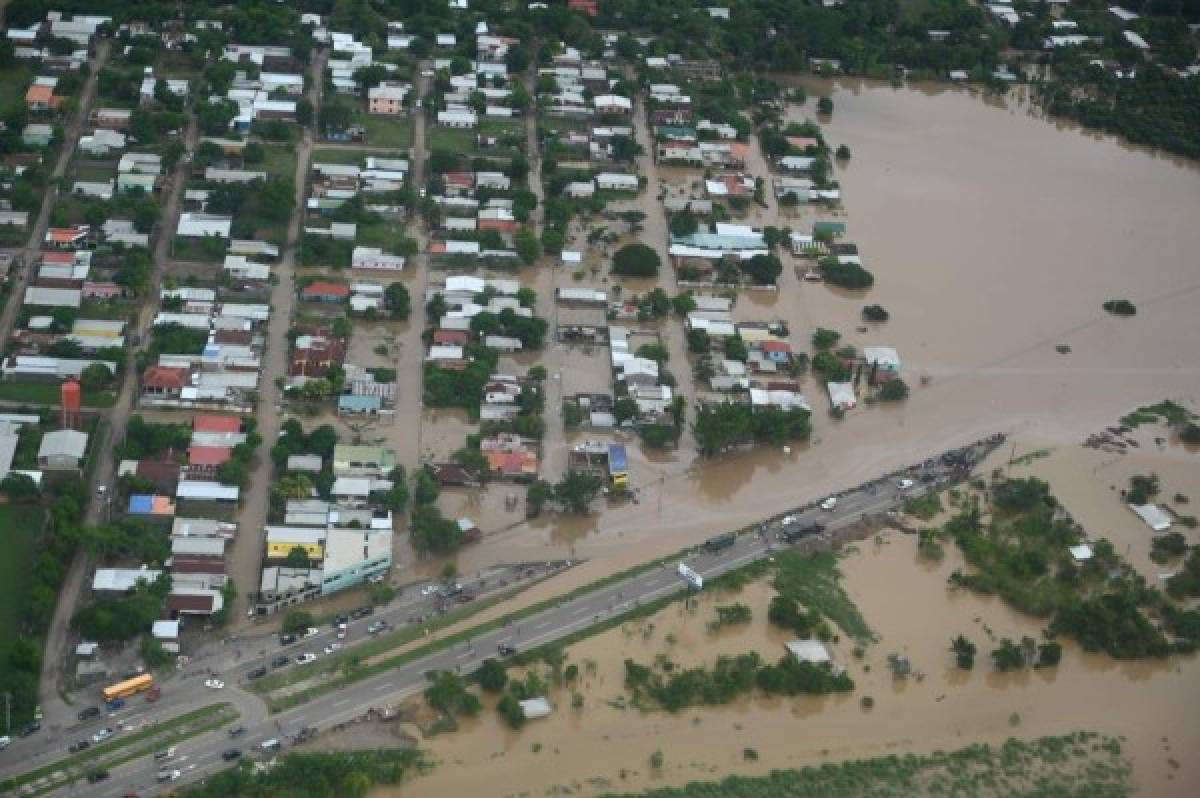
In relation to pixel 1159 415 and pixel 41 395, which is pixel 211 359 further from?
pixel 1159 415

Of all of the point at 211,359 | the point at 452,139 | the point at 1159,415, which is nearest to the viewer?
the point at 211,359

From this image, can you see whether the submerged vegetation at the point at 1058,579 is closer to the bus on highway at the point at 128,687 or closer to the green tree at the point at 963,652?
the green tree at the point at 963,652

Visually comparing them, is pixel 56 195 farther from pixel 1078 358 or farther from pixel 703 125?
pixel 1078 358

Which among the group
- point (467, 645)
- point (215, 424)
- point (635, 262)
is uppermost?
point (635, 262)

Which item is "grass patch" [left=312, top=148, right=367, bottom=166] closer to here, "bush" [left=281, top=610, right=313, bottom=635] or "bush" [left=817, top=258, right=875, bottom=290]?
"bush" [left=817, top=258, right=875, bottom=290]

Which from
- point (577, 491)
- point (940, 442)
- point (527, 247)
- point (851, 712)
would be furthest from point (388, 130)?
point (851, 712)
